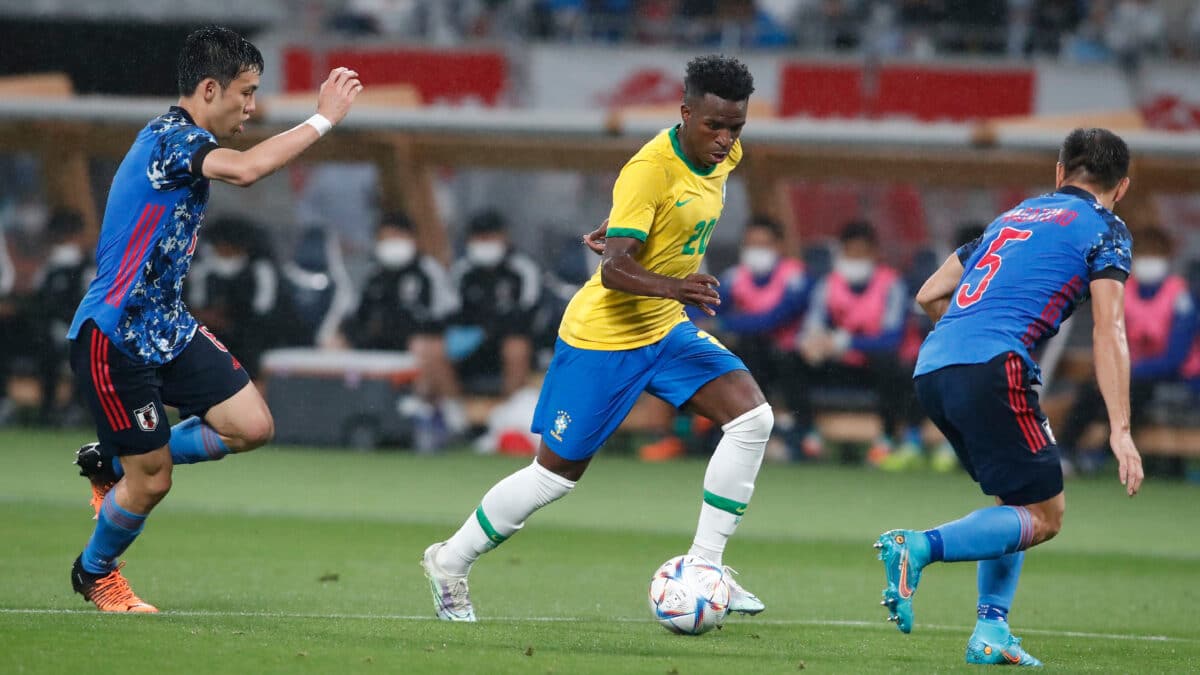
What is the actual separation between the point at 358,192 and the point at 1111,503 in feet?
27.5

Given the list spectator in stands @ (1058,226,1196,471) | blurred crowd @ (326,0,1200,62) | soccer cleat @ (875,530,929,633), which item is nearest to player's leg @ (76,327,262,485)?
soccer cleat @ (875,530,929,633)

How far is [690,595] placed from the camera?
6727 mm

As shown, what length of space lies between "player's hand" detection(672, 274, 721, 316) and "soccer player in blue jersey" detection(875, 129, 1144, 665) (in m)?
0.79

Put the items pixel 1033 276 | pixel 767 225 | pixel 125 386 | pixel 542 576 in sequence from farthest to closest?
pixel 767 225 < pixel 542 576 < pixel 125 386 < pixel 1033 276

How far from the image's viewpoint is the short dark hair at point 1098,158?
6312mm

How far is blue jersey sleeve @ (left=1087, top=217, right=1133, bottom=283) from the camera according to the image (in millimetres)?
6090

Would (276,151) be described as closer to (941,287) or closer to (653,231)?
(653,231)

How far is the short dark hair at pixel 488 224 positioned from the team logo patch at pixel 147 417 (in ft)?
31.3

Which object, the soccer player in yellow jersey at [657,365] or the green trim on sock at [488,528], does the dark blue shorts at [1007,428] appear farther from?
the green trim on sock at [488,528]

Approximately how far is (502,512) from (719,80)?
1898mm

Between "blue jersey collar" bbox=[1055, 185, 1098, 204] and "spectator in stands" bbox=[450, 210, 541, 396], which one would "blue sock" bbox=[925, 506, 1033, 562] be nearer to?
"blue jersey collar" bbox=[1055, 185, 1098, 204]

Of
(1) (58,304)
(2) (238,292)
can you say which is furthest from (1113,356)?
(1) (58,304)

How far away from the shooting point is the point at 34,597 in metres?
7.45

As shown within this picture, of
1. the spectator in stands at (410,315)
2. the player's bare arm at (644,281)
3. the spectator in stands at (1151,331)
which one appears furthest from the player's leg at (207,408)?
the spectator in stands at (1151,331)
